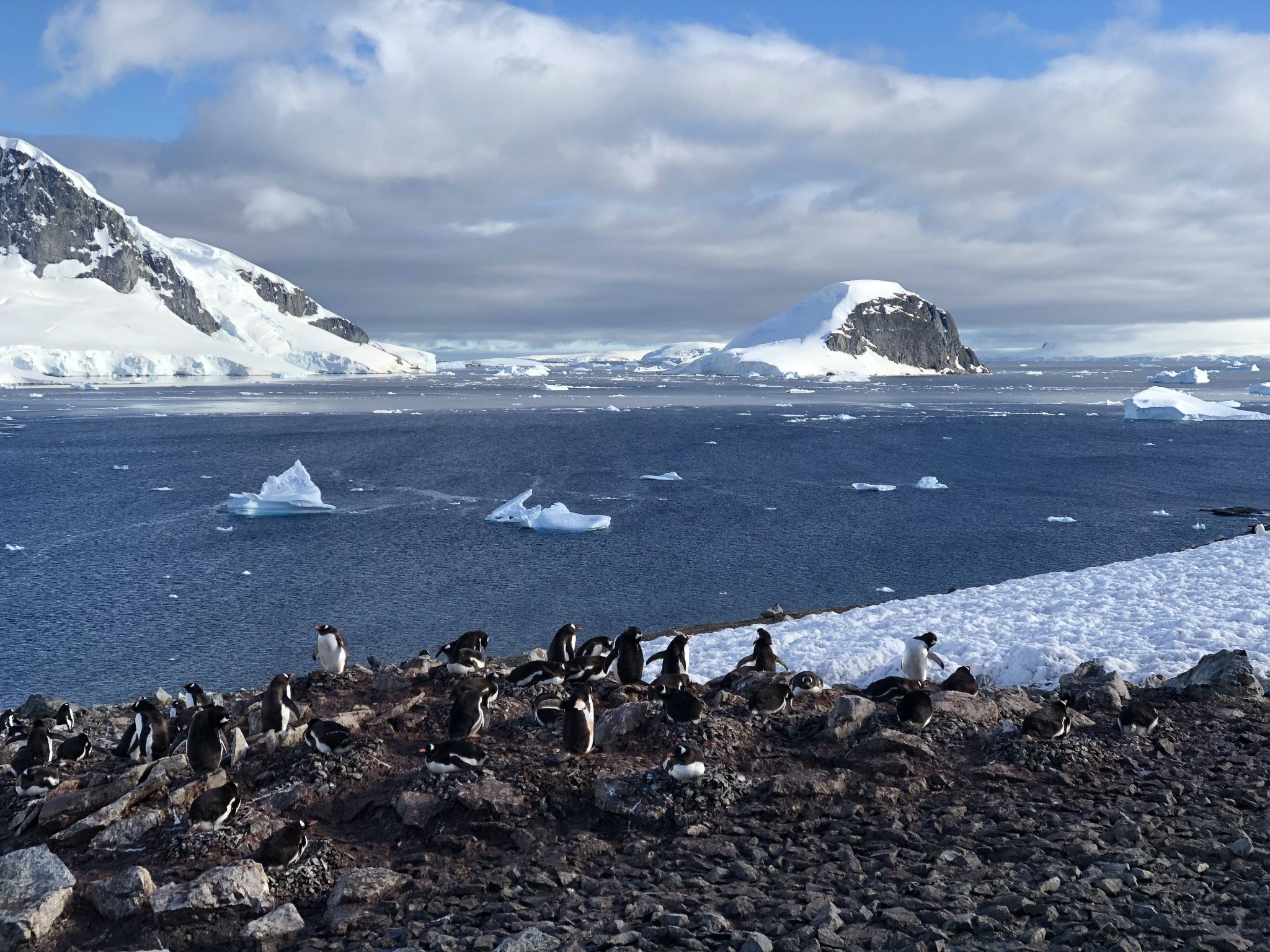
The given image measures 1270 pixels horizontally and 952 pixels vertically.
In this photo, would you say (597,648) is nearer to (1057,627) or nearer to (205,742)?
(205,742)

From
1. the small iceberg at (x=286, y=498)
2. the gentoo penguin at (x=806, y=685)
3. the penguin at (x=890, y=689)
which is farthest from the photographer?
the small iceberg at (x=286, y=498)

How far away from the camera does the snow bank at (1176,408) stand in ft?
315

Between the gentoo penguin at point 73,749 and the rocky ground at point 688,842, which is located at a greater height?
the rocky ground at point 688,842

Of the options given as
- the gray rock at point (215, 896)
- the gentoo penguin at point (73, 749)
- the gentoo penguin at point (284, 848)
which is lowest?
the gentoo penguin at point (73, 749)

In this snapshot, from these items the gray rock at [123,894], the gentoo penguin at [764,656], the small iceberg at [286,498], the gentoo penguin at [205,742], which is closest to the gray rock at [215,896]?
the gray rock at [123,894]

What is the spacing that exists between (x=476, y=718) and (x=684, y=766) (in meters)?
2.63

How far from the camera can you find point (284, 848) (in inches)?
319

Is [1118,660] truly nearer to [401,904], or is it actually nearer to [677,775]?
[677,775]

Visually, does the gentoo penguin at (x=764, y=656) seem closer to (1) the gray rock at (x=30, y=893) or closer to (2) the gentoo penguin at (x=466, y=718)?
(2) the gentoo penguin at (x=466, y=718)

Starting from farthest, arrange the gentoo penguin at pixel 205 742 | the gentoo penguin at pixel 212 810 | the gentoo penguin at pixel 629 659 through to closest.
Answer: the gentoo penguin at pixel 629 659, the gentoo penguin at pixel 205 742, the gentoo penguin at pixel 212 810

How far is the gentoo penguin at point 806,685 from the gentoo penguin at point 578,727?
3226mm

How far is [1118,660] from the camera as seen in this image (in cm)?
1592

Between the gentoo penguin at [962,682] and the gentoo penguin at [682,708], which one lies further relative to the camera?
the gentoo penguin at [962,682]

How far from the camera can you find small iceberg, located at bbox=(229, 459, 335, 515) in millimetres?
44531
